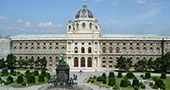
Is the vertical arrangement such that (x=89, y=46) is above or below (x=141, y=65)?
above

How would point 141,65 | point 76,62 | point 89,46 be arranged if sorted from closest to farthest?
point 141,65
point 89,46
point 76,62

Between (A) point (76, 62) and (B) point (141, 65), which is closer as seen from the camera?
(B) point (141, 65)

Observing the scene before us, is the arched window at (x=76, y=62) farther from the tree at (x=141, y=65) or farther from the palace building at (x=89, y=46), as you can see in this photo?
the tree at (x=141, y=65)

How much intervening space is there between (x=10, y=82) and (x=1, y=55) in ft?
148

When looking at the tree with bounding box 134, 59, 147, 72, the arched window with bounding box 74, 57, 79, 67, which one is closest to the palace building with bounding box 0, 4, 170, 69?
the arched window with bounding box 74, 57, 79, 67

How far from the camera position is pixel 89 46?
86.9 metres

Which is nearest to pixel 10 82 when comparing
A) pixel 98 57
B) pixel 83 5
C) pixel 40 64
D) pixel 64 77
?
pixel 64 77

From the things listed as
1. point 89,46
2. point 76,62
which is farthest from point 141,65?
point 76,62

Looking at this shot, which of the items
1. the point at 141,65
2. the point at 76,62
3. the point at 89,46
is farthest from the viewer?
the point at 76,62

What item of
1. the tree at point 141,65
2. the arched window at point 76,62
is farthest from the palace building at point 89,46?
the tree at point 141,65

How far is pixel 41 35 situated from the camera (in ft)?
312

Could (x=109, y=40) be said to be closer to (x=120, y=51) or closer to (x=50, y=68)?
(x=120, y=51)

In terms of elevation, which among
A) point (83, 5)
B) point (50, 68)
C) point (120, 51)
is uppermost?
point (83, 5)

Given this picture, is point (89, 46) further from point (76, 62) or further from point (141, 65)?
point (141, 65)
